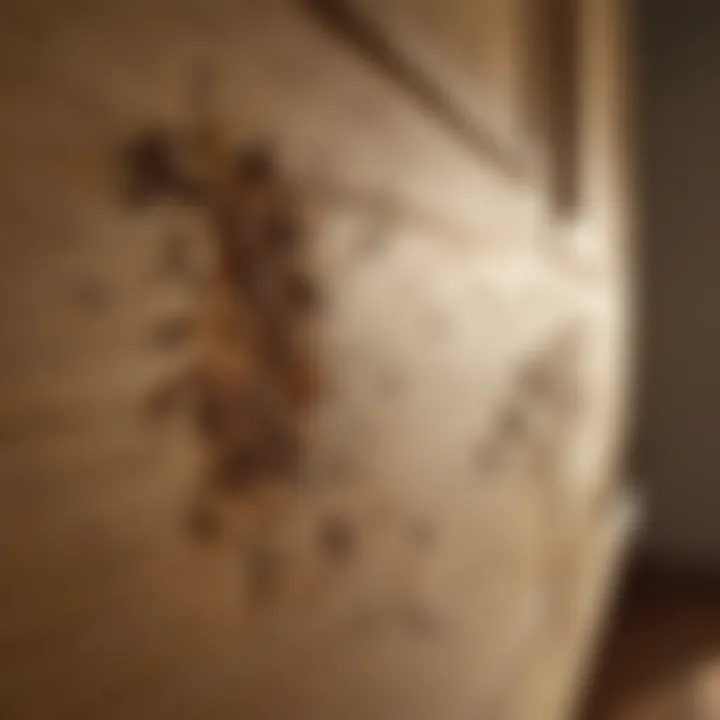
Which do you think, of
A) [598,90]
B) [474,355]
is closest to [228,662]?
[474,355]

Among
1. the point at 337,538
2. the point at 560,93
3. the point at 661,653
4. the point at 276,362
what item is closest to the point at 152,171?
the point at 276,362

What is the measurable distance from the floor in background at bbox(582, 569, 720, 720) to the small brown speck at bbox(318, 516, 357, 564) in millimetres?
1352

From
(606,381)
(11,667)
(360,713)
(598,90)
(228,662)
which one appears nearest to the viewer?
(11,667)

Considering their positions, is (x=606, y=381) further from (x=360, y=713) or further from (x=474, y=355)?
(x=360, y=713)

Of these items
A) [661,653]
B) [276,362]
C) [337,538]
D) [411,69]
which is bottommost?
[661,653]

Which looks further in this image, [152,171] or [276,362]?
[276,362]

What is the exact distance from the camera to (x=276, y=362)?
0.45 metres

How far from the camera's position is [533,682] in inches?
42.4

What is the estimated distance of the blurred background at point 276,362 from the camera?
0.29 m

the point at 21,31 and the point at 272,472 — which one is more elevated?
the point at 21,31

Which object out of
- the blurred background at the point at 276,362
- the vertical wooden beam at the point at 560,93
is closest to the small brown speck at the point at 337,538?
the blurred background at the point at 276,362

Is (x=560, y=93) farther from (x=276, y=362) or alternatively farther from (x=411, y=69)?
(x=276, y=362)

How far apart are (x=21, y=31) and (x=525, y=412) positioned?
2.79 ft

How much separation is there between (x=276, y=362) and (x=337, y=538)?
130mm
